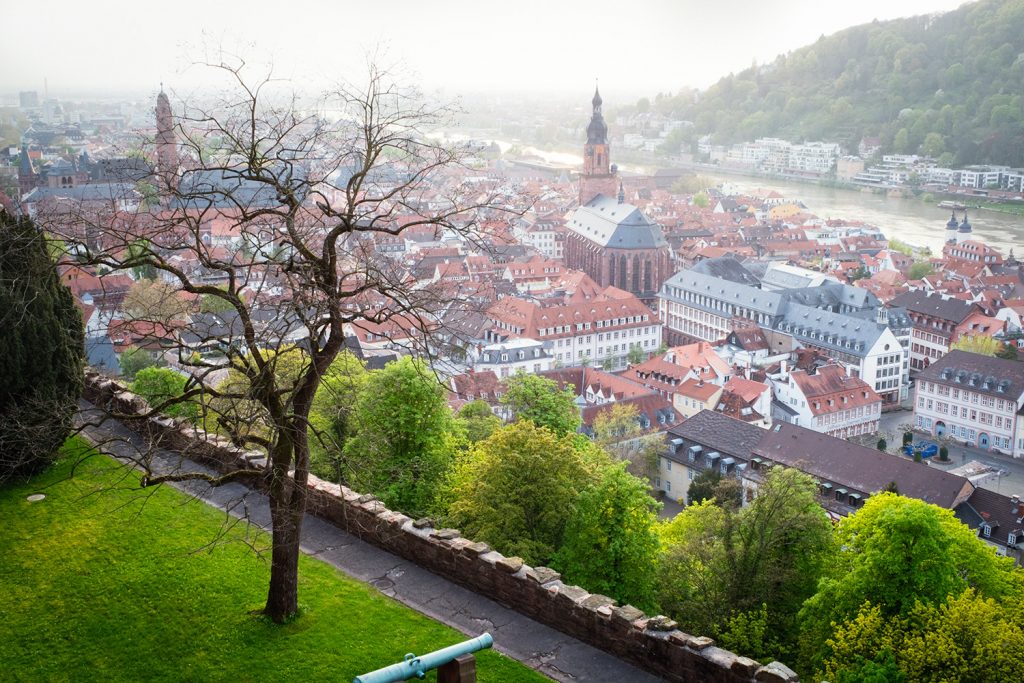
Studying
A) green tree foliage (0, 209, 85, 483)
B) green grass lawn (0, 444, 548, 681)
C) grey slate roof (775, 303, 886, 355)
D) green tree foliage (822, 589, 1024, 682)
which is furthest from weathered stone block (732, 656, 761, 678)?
grey slate roof (775, 303, 886, 355)

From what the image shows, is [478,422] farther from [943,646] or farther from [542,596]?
[542,596]

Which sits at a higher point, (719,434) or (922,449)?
(719,434)

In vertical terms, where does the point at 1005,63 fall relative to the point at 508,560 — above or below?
above

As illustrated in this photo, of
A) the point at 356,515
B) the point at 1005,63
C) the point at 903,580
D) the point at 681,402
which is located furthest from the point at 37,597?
the point at 1005,63

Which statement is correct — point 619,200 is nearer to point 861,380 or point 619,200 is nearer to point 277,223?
point 861,380

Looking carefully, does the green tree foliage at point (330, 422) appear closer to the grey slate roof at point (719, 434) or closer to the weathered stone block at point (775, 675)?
the weathered stone block at point (775, 675)

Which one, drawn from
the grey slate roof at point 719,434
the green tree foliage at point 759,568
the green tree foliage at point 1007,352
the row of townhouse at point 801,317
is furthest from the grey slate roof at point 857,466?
A: the green tree foliage at point 1007,352

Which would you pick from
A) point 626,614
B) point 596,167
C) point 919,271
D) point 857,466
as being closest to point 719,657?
point 626,614
